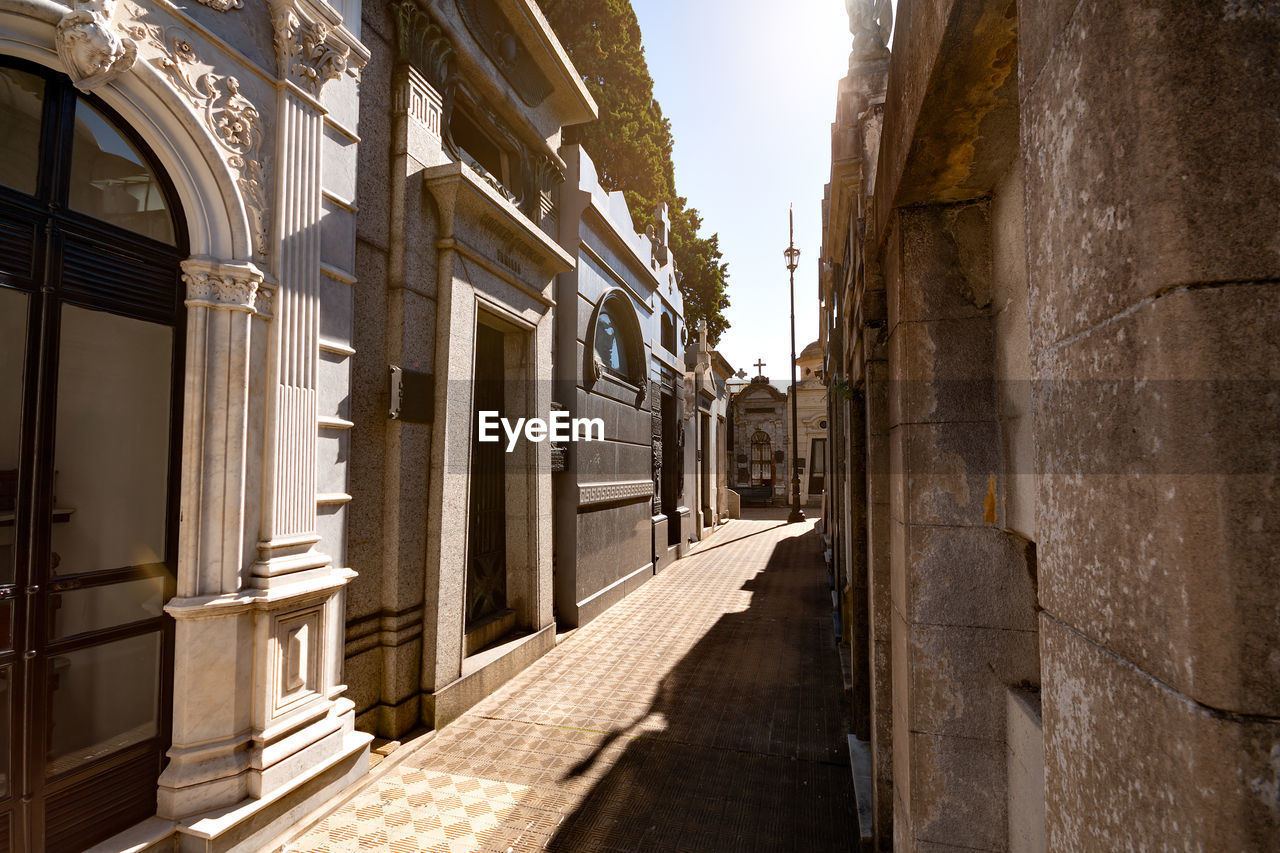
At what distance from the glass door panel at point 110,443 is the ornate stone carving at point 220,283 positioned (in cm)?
36

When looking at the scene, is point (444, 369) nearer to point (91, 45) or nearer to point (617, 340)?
point (91, 45)

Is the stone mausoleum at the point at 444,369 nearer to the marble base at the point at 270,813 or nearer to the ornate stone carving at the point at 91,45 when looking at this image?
the marble base at the point at 270,813

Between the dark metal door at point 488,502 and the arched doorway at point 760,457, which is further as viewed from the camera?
the arched doorway at point 760,457

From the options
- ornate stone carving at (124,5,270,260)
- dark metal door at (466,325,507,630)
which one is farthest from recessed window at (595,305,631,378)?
ornate stone carving at (124,5,270,260)

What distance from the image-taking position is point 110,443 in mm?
3283

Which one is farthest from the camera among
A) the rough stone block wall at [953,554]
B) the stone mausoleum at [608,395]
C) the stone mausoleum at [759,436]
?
the stone mausoleum at [759,436]

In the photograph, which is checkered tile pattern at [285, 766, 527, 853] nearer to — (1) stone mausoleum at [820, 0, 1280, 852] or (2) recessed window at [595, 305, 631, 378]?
(1) stone mausoleum at [820, 0, 1280, 852]

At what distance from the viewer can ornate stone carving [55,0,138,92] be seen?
2.80 metres

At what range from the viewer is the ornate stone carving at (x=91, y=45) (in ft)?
9.18

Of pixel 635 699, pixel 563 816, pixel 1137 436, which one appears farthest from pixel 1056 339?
pixel 635 699

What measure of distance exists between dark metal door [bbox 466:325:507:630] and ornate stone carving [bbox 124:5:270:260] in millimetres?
3042

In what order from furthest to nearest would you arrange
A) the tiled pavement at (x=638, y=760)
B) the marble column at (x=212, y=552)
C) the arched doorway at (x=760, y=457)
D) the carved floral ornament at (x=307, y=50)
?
the arched doorway at (x=760, y=457) → the carved floral ornament at (x=307, y=50) → the tiled pavement at (x=638, y=760) → the marble column at (x=212, y=552)

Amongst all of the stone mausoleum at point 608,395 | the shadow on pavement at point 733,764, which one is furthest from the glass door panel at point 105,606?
the stone mausoleum at point 608,395

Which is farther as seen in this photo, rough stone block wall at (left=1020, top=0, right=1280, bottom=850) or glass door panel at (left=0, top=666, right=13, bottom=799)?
glass door panel at (left=0, top=666, right=13, bottom=799)
